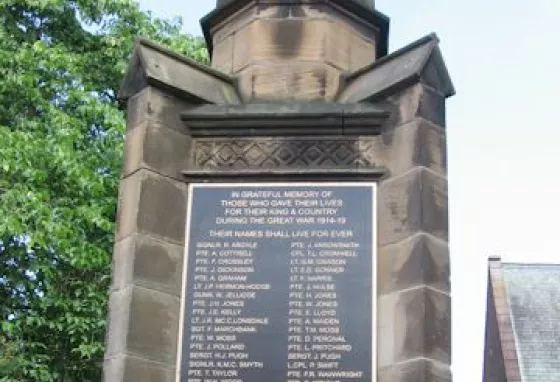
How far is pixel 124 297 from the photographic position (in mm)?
7379

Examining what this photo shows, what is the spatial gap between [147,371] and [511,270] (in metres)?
29.6

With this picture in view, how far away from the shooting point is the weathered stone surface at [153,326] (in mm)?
7219

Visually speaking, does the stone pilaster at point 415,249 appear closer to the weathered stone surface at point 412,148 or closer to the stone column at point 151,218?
the weathered stone surface at point 412,148

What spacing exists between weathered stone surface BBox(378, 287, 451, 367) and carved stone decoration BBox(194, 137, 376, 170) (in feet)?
3.97

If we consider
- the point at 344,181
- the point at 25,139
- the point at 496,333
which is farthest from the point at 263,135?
the point at 496,333

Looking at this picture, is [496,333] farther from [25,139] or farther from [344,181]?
[344,181]

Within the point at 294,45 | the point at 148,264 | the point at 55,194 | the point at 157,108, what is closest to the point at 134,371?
the point at 148,264

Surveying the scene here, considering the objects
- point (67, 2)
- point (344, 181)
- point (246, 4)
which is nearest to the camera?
point (344, 181)

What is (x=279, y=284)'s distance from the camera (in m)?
7.49

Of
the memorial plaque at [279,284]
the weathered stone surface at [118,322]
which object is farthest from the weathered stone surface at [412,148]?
the weathered stone surface at [118,322]

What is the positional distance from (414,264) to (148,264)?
2.06m

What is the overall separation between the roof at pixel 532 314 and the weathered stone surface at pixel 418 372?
78.9 feet

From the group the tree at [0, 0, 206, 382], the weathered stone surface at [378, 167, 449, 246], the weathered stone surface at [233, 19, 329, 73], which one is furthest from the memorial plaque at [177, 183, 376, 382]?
the tree at [0, 0, 206, 382]

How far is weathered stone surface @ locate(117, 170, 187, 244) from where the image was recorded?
7.63 meters
